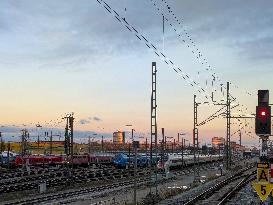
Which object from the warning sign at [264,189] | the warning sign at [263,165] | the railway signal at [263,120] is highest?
the railway signal at [263,120]

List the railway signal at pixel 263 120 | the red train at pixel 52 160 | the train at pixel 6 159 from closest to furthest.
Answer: the railway signal at pixel 263 120
the red train at pixel 52 160
the train at pixel 6 159

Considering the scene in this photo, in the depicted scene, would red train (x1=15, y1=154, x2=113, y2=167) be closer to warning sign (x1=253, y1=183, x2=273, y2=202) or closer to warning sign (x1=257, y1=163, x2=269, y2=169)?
warning sign (x1=253, y1=183, x2=273, y2=202)

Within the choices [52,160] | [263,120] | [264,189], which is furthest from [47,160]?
[263,120]

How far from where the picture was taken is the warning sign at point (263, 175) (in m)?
20.9

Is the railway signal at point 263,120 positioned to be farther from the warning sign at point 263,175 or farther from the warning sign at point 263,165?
the warning sign at point 263,175

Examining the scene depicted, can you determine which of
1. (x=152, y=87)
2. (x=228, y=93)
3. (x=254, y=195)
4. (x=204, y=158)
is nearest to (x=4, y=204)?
(x=152, y=87)

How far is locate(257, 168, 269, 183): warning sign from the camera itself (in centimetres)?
2091

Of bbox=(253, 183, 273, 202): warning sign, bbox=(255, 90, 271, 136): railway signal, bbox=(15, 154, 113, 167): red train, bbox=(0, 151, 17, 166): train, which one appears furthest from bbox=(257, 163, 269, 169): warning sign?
bbox=(0, 151, 17, 166): train

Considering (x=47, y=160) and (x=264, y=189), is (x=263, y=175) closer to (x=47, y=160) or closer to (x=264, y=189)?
(x=264, y=189)

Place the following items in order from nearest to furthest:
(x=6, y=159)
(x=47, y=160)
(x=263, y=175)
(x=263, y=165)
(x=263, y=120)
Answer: (x=263, y=120) < (x=263, y=165) < (x=263, y=175) < (x=47, y=160) < (x=6, y=159)

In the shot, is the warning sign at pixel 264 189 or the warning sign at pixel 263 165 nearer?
the warning sign at pixel 263 165

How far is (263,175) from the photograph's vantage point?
21.0 m

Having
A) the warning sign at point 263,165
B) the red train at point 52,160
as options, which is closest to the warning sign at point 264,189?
the warning sign at point 263,165

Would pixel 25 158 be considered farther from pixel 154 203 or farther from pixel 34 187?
pixel 154 203
